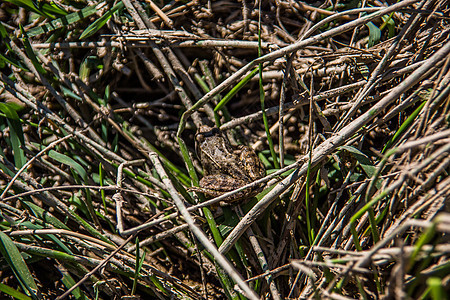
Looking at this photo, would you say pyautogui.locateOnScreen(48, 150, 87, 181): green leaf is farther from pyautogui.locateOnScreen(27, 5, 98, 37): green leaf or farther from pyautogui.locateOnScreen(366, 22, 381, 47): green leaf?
pyautogui.locateOnScreen(366, 22, 381, 47): green leaf

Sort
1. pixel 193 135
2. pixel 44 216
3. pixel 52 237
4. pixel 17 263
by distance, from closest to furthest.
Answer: pixel 17 263
pixel 52 237
pixel 44 216
pixel 193 135

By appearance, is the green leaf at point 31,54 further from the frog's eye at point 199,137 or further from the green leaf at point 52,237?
the frog's eye at point 199,137

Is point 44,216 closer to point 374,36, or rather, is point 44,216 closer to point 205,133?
point 205,133

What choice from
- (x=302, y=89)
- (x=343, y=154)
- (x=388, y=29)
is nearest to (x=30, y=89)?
(x=302, y=89)

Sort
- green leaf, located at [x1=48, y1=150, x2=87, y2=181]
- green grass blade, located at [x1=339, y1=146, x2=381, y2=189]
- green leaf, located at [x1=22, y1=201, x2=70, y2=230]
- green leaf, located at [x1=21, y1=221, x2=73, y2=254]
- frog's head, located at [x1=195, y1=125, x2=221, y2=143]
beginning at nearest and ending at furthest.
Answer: green grass blade, located at [x1=339, y1=146, x2=381, y2=189]
green leaf, located at [x1=21, y1=221, x2=73, y2=254]
green leaf, located at [x1=22, y1=201, x2=70, y2=230]
green leaf, located at [x1=48, y1=150, x2=87, y2=181]
frog's head, located at [x1=195, y1=125, x2=221, y2=143]

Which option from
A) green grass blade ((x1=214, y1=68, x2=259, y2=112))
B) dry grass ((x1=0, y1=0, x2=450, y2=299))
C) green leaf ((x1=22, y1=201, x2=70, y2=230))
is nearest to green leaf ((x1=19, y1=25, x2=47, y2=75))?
dry grass ((x1=0, y1=0, x2=450, y2=299))

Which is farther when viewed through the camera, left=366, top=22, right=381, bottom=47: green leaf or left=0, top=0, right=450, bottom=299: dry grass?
left=366, top=22, right=381, bottom=47: green leaf

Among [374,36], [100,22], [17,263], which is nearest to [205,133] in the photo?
[100,22]
